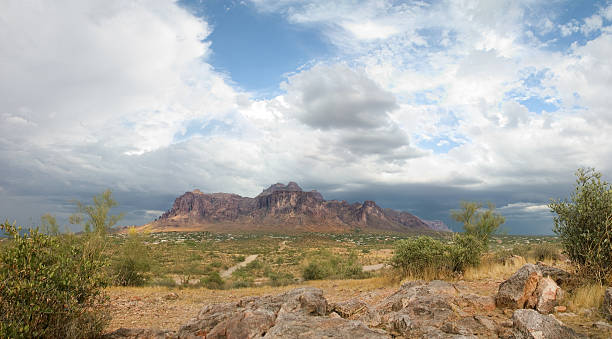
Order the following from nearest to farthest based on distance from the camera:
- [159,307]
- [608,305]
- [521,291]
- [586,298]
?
[608,305]
[586,298]
[521,291]
[159,307]

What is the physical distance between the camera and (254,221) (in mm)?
199875

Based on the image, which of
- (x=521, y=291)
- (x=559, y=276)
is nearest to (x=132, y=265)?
(x=521, y=291)

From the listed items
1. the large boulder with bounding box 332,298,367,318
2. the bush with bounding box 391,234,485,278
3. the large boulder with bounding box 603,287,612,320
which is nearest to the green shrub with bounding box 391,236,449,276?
the bush with bounding box 391,234,485,278

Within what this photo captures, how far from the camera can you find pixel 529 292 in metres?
7.95

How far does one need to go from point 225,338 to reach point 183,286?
59.3 feet

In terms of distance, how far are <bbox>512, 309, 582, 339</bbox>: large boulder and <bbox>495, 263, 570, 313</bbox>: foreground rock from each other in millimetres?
2366

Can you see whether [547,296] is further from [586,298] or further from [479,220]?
[479,220]

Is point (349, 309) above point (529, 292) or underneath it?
underneath

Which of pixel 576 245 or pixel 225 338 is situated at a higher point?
pixel 576 245

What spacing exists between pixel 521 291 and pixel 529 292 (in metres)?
0.26

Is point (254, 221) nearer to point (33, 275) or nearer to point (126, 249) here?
point (126, 249)

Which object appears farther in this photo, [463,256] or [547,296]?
[463,256]

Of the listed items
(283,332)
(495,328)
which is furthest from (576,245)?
(283,332)

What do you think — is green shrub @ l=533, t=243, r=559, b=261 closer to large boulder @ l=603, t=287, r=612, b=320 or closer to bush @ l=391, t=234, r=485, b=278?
bush @ l=391, t=234, r=485, b=278
